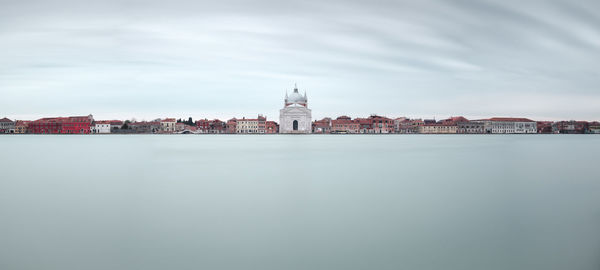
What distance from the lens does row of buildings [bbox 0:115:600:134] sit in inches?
3477

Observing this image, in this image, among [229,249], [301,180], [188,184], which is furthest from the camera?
[301,180]

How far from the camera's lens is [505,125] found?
100 m

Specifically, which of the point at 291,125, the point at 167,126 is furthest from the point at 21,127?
the point at 291,125

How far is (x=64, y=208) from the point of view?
284 inches

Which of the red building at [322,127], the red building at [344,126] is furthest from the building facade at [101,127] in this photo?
the red building at [344,126]

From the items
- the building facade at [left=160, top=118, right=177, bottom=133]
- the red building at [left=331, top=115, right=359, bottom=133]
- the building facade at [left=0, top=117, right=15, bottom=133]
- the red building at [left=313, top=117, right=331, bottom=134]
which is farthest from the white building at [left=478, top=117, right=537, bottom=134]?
the building facade at [left=0, top=117, right=15, bottom=133]

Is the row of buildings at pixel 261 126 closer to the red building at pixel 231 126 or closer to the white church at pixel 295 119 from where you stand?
the red building at pixel 231 126

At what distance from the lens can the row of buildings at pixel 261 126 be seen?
290ft

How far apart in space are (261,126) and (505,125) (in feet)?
183

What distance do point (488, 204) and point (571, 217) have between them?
1313 millimetres

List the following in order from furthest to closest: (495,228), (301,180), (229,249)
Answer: (301,180) < (495,228) < (229,249)

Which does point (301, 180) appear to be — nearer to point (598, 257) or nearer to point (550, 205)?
point (550, 205)

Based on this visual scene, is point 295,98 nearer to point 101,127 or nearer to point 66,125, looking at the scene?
point 101,127

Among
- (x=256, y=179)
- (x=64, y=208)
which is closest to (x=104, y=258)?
(x=64, y=208)
